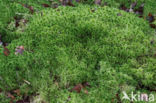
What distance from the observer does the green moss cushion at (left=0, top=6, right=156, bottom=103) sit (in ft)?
9.67

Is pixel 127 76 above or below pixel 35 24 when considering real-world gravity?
below

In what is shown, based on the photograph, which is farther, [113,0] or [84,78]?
[113,0]

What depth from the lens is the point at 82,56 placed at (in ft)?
10.9

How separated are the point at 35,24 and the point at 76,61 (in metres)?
1.16

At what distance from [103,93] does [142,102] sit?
621mm

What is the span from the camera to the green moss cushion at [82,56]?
9.67 ft

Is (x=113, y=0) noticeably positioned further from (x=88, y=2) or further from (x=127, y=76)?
(x=127, y=76)

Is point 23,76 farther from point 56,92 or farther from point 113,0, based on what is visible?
point 113,0

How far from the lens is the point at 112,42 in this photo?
11.1 feet

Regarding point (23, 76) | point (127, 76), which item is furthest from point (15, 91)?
point (127, 76)

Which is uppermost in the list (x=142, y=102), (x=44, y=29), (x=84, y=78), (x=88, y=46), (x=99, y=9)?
(x=99, y=9)

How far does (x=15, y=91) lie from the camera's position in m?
2.97

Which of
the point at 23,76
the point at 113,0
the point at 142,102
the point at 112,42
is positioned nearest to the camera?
the point at 142,102

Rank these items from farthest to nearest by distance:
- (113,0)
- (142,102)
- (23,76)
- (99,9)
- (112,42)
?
(113,0) → (99,9) → (112,42) → (23,76) → (142,102)
